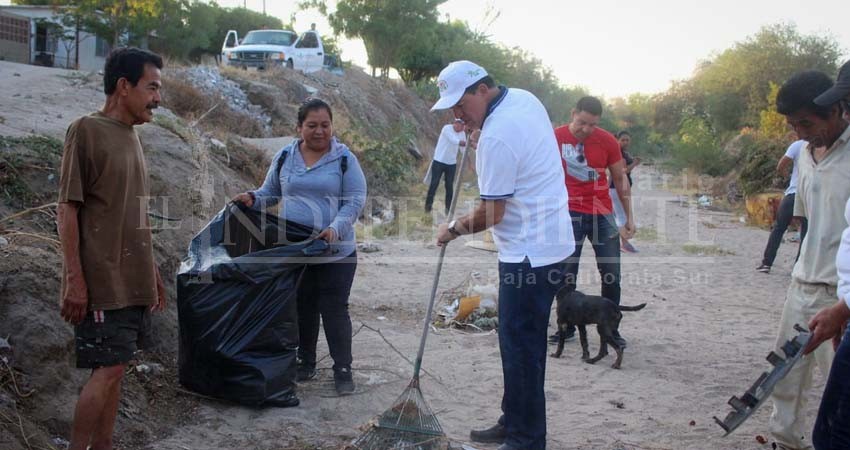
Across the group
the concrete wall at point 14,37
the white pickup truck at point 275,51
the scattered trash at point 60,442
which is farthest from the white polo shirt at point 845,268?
the concrete wall at point 14,37

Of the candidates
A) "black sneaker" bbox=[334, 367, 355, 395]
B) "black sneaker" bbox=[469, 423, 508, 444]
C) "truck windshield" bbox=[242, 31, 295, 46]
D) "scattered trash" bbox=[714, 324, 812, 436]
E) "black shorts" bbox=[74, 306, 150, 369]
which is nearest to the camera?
"scattered trash" bbox=[714, 324, 812, 436]

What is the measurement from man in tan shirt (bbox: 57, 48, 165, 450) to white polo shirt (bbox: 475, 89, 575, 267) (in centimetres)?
144

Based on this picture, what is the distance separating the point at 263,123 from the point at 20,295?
429 inches

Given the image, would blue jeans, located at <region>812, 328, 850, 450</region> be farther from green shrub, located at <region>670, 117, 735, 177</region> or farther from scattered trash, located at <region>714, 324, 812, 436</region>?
green shrub, located at <region>670, 117, 735, 177</region>

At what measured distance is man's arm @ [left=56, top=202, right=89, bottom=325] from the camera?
9.08 feet

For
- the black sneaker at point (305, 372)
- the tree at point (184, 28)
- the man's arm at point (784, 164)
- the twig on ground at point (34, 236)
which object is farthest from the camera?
the tree at point (184, 28)

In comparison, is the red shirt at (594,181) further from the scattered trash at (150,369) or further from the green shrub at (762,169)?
the green shrub at (762,169)

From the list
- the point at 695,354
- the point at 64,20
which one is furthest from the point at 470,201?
the point at 64,20

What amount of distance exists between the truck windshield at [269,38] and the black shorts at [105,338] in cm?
2109

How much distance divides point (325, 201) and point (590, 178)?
6.94 ft

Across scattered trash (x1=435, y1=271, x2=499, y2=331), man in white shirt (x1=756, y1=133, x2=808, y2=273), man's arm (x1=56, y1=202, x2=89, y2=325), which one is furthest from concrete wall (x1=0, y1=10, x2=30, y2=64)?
man's arm (x1=56, y1=202, x2=89, y2=325)

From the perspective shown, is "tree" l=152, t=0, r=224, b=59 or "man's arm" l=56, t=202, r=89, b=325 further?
"tree" l=152, t=0, r=224, b=59

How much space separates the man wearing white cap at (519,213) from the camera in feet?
10.5

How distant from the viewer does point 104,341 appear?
288 cm
